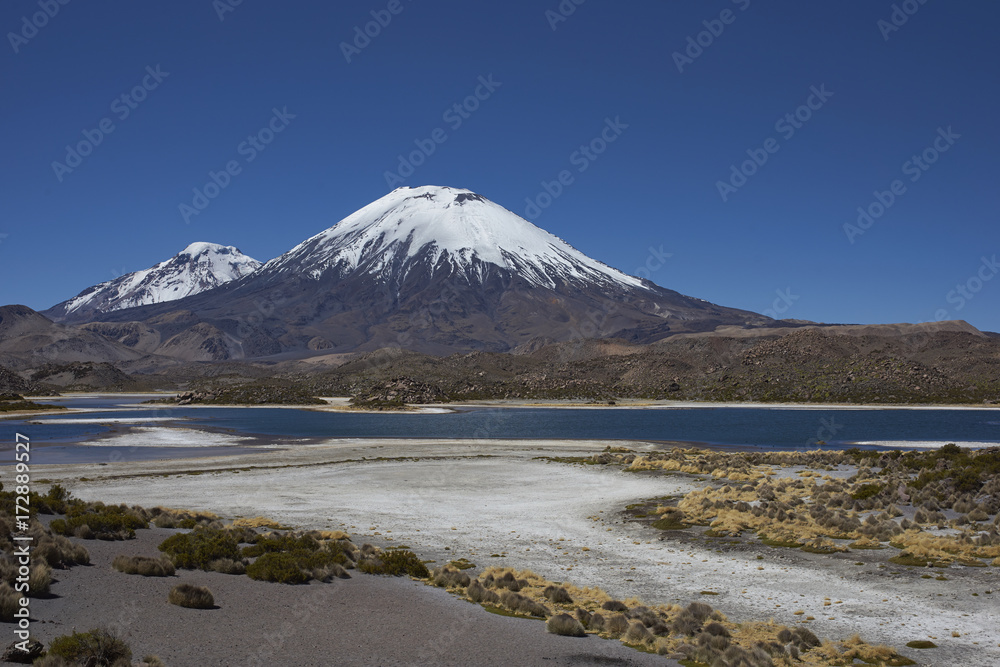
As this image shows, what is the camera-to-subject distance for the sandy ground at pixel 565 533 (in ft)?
45.2

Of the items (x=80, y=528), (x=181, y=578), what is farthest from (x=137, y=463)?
(x=181, y=578)

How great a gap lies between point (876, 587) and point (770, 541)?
4.61 metres

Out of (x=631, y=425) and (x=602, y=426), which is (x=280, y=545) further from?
(x=631, y=425)

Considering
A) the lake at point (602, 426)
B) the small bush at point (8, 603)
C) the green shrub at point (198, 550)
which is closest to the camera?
the small bush at point (8, 603)

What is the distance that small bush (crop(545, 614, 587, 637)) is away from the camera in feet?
39.9

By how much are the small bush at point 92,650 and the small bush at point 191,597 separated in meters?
2.95

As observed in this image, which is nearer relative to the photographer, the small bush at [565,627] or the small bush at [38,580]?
the small bush at [38,580]

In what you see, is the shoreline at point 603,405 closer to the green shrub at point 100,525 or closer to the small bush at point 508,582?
the green shrub at point 100,525

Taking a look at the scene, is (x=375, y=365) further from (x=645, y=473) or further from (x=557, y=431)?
(x=645, y=473)

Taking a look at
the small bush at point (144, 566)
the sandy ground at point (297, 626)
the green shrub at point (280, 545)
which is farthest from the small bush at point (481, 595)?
the small bush at point (144, 566)

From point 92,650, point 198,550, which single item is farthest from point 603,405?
point 92,650

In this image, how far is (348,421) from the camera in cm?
8106

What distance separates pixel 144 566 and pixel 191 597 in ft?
7.04

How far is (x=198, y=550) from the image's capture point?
15.0 m
